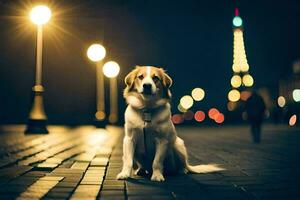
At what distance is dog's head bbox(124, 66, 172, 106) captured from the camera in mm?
6023

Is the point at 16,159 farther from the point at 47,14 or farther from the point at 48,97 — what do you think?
the point at 48,97

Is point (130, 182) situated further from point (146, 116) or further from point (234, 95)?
point (234, 95)

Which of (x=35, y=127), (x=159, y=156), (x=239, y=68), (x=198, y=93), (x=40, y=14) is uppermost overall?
(x=239, y=68)

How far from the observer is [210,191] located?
17.5ft

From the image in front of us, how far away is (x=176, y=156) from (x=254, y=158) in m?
3.27

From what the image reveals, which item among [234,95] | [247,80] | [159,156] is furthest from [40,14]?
[234,95]

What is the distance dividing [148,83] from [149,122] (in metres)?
0.49

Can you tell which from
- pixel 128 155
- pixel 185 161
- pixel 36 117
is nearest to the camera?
pixel 128 155

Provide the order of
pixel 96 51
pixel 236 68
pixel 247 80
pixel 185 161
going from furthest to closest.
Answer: pixel 247 80 → pixel 236 68 → pixel 96 51 → pixel 185 161

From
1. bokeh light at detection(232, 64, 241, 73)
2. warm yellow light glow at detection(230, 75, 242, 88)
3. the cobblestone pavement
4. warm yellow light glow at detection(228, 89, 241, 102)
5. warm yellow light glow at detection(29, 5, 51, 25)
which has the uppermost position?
bokeh light at detection(232, 64, 241, 73)

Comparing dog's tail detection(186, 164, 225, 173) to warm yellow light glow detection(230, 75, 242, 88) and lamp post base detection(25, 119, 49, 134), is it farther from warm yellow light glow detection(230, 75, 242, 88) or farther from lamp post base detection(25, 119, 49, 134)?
warm yellow light glow detection(230, 75, 242, 88)

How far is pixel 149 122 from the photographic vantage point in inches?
239

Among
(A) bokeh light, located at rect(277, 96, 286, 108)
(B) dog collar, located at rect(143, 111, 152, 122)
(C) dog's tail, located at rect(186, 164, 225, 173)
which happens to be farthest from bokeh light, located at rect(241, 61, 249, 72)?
(B) dog collar, located at rect(143, 111, 152, 122)

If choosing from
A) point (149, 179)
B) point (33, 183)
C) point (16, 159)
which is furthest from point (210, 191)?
point (16, 159)
